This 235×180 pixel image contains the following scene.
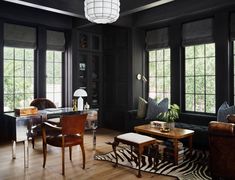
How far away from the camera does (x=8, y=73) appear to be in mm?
5367

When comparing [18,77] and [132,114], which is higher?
[18,77]

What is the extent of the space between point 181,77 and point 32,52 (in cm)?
364

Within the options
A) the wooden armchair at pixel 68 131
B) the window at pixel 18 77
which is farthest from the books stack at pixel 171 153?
the window at pixel 18 77

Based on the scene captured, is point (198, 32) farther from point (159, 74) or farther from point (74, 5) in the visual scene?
point (74, 5)

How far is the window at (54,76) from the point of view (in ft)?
19.7

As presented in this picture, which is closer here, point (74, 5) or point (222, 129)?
point (222, 129)

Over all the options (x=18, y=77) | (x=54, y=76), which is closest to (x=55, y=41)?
(x=54, y=76)

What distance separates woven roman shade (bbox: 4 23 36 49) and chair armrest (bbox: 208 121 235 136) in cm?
445

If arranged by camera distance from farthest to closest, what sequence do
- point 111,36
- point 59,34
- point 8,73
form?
point 111,36, point 59,34, point 8,73

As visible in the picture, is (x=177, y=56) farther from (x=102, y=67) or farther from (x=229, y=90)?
(x=102, y=67)

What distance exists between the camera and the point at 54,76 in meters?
6.12

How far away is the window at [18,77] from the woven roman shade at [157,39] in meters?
2.94

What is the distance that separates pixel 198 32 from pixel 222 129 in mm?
2722

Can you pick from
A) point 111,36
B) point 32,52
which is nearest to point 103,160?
point 32,52
